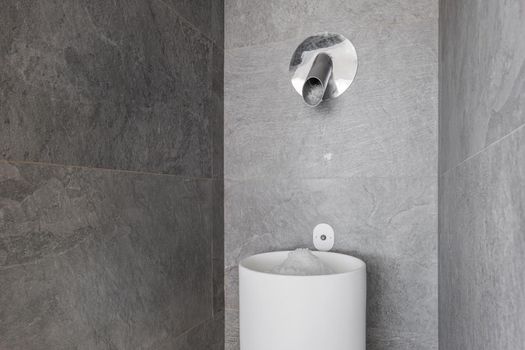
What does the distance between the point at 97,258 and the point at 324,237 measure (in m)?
0.60

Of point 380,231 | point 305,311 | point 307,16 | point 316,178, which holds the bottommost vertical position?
point 305,311

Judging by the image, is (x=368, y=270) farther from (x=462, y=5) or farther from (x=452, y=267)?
(x=462, y=5)

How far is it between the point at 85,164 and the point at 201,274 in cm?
50

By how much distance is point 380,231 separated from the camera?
1.06 meters

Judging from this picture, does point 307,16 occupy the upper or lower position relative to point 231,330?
upper

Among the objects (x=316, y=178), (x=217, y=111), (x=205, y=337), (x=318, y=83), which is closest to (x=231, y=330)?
(x=205, y=337)

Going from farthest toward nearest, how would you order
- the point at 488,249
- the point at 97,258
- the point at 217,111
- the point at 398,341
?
the point at 217,111 < the point at 398,341 < the point at 97,258 < the point at 488,249

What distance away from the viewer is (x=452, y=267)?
0.77 m

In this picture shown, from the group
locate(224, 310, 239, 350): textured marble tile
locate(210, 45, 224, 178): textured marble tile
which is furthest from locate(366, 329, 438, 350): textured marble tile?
locate(210, 45, 224, 178): textured marble tile

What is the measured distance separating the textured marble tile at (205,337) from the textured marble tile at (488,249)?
614 mm

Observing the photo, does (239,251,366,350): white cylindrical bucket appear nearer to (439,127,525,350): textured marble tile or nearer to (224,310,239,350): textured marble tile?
(439,127,525,350): textured marble tile

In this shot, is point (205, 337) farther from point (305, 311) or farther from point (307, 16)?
point (307, 16)

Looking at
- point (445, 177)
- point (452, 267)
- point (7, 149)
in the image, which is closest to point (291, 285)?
point (452, 267)

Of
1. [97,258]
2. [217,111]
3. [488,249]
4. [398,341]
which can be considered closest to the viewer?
[488,249]
